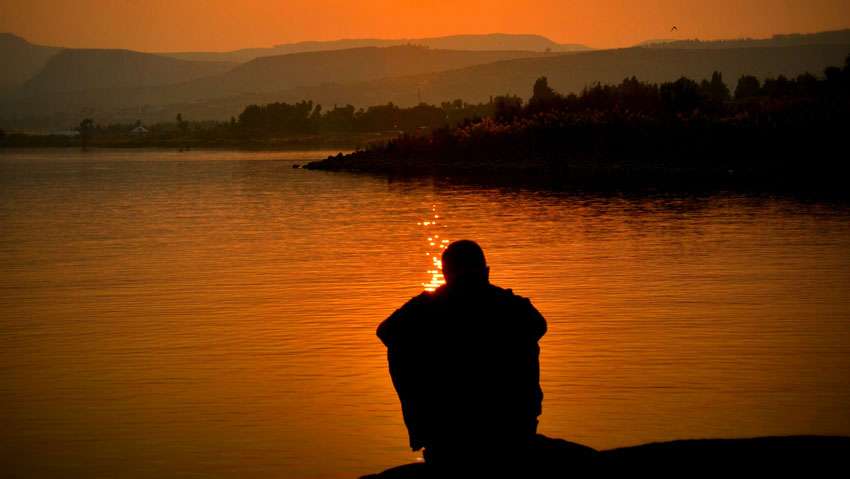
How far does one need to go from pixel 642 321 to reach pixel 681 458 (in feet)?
33.9

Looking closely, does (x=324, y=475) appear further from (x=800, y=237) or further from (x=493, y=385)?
(x=800, y=237)

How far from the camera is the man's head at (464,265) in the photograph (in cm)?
795

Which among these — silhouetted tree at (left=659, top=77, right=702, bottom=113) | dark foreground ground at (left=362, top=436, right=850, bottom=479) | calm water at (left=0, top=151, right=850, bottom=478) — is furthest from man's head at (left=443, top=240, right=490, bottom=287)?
silhouetted tree at (left=659, top=77, right=702, bottom=113)

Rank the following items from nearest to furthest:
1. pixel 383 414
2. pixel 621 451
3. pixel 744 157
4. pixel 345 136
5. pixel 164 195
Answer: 1. pixel 621 451
2. pixel 383 414
3. pixel 164 195
4. pixel 744 157
5. pixel 345 136

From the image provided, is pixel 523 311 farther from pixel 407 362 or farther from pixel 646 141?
pixel 646 141

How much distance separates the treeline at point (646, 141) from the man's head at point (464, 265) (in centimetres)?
→ 5132

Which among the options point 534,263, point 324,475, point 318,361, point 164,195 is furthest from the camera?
point 164,195

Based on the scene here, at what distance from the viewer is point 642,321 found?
19.3m

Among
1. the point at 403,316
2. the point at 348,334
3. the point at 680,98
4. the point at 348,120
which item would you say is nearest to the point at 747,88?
the point at 680,98

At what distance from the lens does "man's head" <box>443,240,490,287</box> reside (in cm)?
795

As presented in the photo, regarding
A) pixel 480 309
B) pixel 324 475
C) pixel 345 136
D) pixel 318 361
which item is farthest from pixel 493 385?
pixel 345 136

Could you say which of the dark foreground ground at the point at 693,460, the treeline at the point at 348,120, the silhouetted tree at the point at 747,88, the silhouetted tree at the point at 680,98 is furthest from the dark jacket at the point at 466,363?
the treeline at the point at 348,120

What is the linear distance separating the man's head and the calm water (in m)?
4.36

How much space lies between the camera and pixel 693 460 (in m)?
9.00
